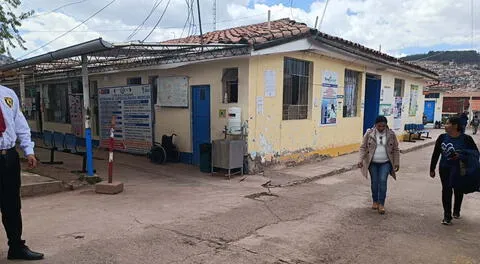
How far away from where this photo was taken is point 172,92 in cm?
1053

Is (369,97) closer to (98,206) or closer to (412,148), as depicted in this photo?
(412,148)

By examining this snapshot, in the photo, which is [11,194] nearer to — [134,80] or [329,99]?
[134,80]

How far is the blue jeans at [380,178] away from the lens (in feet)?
19.7

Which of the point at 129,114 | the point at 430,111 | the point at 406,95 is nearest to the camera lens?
the point at 129,114

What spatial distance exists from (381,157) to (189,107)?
5.63m

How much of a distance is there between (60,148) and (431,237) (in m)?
11.1

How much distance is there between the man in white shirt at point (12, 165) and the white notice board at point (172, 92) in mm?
6344

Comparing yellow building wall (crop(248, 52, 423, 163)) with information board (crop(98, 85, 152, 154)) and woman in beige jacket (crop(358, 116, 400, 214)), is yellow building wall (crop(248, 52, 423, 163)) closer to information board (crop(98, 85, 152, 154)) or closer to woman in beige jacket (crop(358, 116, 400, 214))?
woman in beige jacket (crop(358, 116, 400, 214))

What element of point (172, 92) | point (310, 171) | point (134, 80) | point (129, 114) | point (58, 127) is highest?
point (134, 80)

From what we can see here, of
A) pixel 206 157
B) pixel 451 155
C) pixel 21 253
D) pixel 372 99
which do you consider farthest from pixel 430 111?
pixel 21 253

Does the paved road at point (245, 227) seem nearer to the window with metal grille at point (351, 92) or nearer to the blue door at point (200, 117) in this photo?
the blue door at point (200, 117)

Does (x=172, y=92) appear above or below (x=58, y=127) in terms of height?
above

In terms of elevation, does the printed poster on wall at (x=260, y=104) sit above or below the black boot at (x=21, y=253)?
above

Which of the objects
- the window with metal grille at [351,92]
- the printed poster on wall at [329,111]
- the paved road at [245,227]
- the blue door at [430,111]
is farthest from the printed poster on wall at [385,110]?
the blue door at [430,111]
